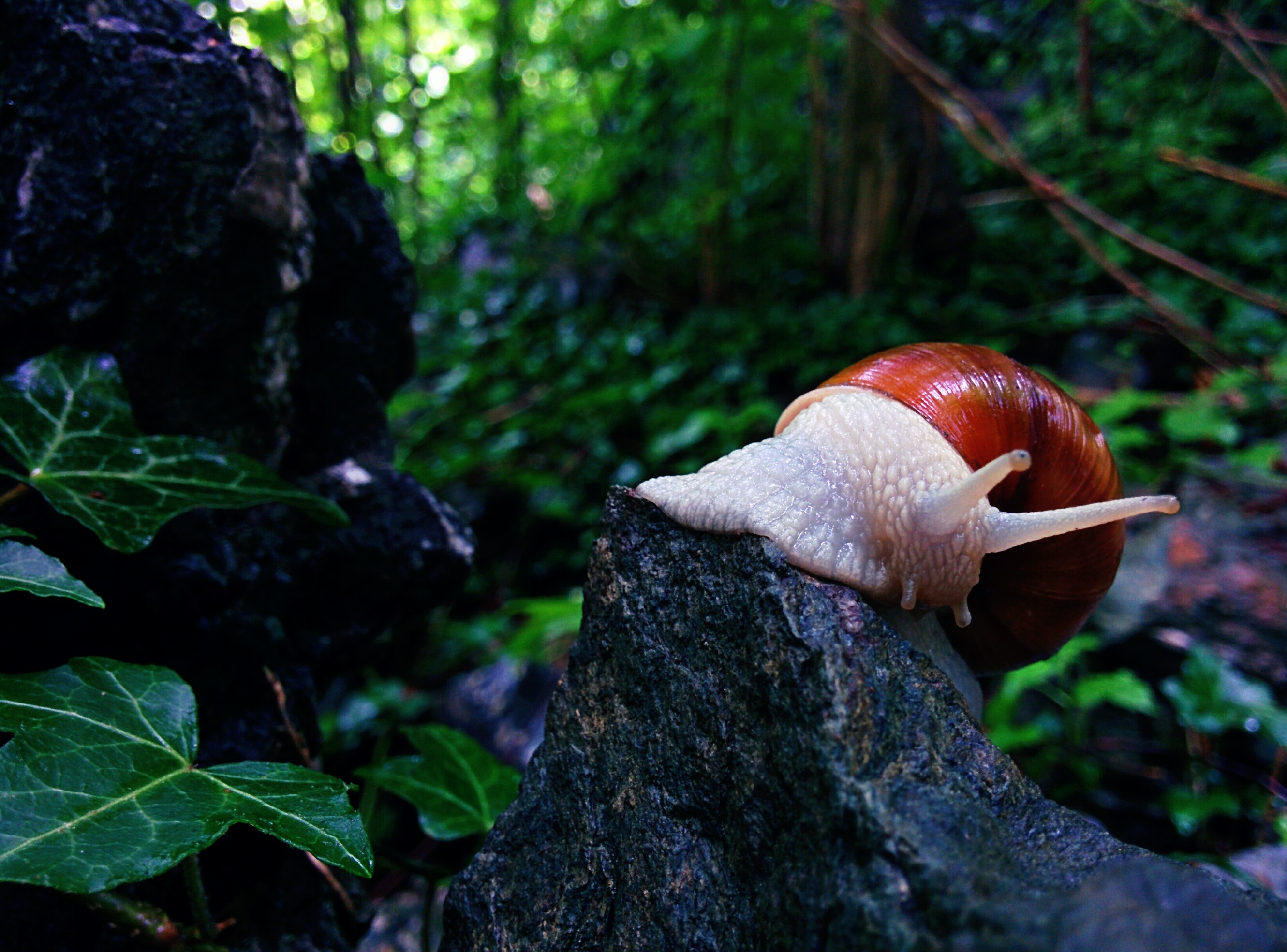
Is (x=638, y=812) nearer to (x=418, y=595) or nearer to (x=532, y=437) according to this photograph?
(x=418, y=595)

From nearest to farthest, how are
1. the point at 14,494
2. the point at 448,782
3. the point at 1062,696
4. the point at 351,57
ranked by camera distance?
the point at 14,494 → the point at 448,782 → the point at 1062,696 → the point at 351,57

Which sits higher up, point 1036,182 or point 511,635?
point 1036,182

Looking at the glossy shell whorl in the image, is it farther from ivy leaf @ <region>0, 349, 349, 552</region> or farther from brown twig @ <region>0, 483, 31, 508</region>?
brown twig @ <region>0, 483, 31, 508</region>

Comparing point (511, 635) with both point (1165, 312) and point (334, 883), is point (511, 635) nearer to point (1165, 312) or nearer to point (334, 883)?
point (334, 883)

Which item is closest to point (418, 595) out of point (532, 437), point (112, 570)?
point (112, 570)

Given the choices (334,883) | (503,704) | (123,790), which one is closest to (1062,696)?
(503,704)

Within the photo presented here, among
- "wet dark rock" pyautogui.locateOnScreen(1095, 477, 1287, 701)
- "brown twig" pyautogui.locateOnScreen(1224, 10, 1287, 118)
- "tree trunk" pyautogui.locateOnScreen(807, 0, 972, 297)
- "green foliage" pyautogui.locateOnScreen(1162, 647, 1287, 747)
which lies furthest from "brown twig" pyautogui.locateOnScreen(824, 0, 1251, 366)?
"green foliage" pyautogui.locateOnScreen(1162, 647, 1287, 747)

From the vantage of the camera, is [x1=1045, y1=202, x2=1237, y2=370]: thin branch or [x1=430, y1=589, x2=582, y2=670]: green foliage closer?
[x1=430, y1=589, x2=582, y2=670]: green foliage
